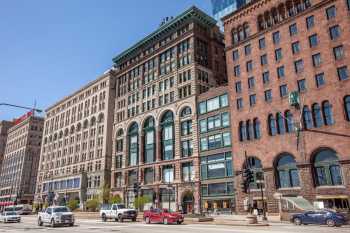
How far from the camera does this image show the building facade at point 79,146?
3445 inches

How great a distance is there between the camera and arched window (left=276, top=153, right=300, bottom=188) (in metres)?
46.2

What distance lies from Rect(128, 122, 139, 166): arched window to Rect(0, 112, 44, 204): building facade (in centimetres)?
6172

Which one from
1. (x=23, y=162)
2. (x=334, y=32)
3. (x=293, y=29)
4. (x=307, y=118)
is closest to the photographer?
(x=334, y=32)

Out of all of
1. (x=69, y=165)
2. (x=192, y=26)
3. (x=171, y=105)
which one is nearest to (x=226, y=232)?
(x=171, y=105)

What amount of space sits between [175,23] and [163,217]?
52.3m

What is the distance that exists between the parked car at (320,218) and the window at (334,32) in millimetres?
26828

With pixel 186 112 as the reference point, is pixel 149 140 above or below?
below

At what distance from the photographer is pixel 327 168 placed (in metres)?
42.9

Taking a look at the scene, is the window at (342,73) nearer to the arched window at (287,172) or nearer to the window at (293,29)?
the window at (293,29)

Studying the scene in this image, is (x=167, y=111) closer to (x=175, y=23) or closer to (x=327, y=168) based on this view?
(x=175, y=23)

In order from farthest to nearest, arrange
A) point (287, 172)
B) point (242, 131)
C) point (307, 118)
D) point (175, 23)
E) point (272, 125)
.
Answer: point (175, 23)
point (242, 131)
point (272, 125)
point (287, 172)
point (307, 118)

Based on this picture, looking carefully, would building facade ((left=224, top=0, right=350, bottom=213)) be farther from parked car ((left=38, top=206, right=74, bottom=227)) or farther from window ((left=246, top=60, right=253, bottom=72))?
parked car ((left=38, top=206, right=74, bottom=227))

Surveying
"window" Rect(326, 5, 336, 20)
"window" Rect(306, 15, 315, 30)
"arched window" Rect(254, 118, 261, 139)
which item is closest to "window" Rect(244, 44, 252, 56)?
"window" Rect(306, 15, 315, 30)

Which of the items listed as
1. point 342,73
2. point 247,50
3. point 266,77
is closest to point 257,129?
point 266,77
